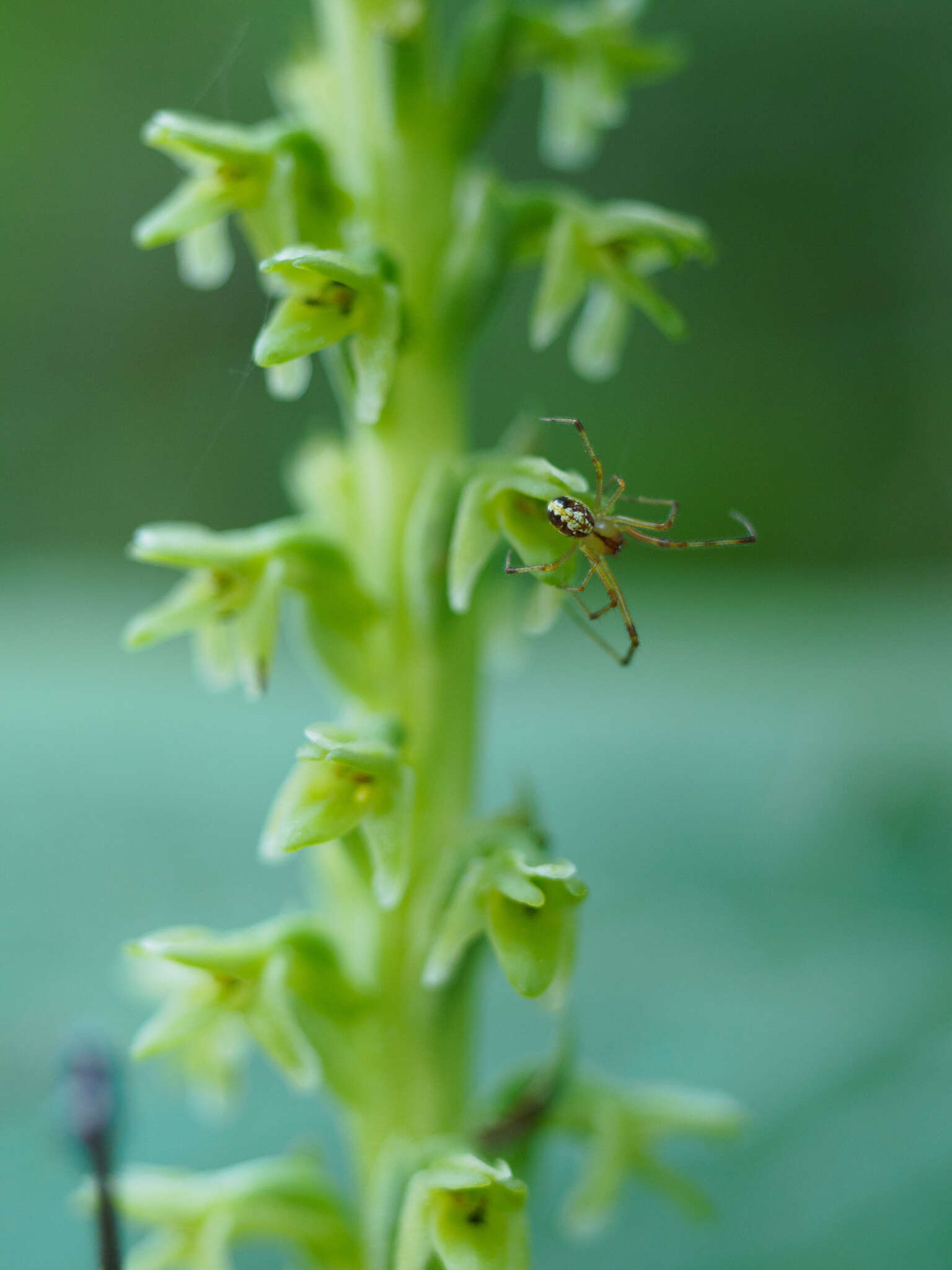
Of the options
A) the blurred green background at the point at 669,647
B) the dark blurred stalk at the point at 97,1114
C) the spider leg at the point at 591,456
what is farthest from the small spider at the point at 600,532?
the dark blurred stalk at the point at 97,1114

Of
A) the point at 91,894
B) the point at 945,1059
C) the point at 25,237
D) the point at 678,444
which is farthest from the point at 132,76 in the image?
the point at 945,1059

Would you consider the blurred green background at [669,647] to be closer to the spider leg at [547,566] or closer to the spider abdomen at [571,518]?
the spider abdomen at [571,518]

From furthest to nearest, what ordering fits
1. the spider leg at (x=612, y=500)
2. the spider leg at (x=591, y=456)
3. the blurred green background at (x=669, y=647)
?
the blurred green background at (x=669, y=647) → the spider leg at (x=612, y=500) → the spider leg at (x=591, y=456)

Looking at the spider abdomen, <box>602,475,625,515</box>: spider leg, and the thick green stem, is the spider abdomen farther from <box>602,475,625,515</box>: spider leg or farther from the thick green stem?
the thick green stem

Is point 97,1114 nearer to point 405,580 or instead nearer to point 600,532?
point 405,580

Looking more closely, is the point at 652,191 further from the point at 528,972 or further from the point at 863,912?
the point at 528,972

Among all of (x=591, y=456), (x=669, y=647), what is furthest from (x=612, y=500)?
(x=669, y=647)

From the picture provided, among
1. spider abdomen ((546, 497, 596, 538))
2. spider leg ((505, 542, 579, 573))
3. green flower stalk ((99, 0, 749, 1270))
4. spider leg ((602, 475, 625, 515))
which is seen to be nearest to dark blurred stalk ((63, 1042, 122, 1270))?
green flower stalk ((99, 0, 749, 1270))
